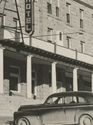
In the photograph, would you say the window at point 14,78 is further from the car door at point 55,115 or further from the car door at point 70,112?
the car door at point 70,112

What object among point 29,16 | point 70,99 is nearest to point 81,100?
point 70,99

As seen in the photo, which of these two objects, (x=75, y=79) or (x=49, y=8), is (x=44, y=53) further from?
(x=49, y=8)

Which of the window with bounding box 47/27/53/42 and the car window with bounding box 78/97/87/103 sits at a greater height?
the window with bounding box 47/27/53/42

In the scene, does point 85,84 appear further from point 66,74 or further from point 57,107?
point 57,107

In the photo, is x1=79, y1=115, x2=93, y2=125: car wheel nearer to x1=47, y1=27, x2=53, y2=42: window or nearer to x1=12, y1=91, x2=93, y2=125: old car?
x1=12, y1=91, x2=93, y2=125: old car

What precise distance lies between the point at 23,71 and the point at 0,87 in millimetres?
7200

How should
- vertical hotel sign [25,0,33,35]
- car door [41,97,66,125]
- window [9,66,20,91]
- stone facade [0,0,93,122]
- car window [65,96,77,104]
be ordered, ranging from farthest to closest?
1. window [9,66,20,91]
2. vertical hotel sign [25,0,33,35]
3. stone facade [0,0,93,122]
4. car window [65,96,77,104]
5. car door [41,97,66,125]

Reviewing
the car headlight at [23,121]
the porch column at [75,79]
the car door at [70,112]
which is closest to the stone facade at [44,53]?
the porch column at [75,79]

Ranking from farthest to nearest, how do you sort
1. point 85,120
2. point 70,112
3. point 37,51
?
point 37,51
point 70,112
point 85,120

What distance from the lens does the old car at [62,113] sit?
15742mm

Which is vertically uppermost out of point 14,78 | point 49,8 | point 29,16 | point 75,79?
point 49,8

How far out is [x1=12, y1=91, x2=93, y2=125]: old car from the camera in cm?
1574

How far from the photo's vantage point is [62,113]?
15969 mm

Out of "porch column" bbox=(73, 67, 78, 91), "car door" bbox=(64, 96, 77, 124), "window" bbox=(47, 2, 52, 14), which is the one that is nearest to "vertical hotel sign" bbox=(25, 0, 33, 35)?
"window" bbox=(47, 2, 52, 14)
